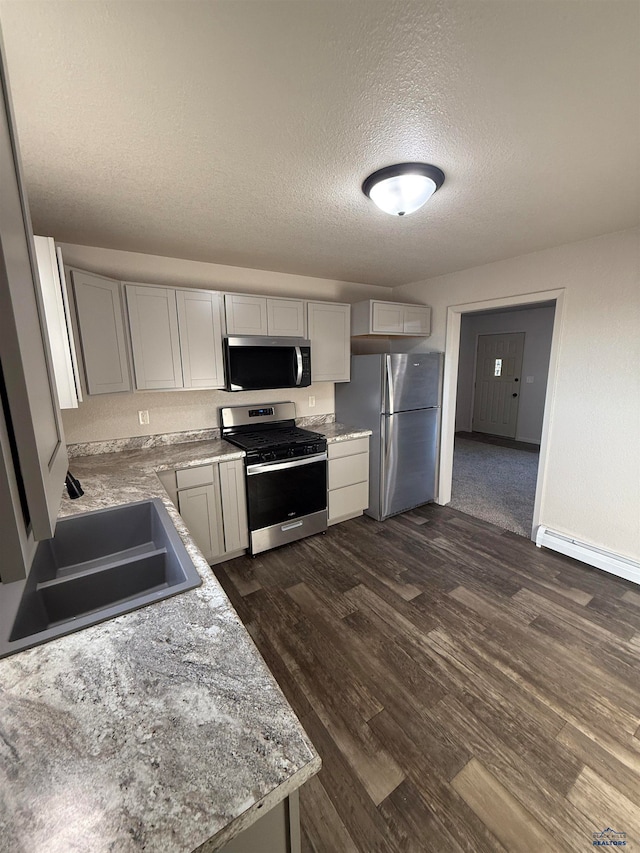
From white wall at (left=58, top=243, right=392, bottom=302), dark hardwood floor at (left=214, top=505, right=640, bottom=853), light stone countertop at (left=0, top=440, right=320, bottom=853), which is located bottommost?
dark hardwood floor at (left=214, top=505, right=640, bottom=853)

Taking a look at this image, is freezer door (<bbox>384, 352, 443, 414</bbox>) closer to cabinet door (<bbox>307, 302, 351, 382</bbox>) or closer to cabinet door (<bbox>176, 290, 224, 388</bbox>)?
A: cabinet door (<bbox>307, 302, 351, 382</bbox>)

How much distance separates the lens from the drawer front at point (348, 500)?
3307mm

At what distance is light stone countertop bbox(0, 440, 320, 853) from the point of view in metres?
0.54

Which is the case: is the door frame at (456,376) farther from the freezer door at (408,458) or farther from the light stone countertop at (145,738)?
the light stone countertop at (145,738)

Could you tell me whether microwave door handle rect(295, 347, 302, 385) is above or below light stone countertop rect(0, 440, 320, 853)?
above

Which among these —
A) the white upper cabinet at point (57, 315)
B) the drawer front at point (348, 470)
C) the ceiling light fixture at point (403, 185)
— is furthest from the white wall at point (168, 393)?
the ceiling light fixture at point (403, 185)

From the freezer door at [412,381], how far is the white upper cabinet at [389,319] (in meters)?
0.31

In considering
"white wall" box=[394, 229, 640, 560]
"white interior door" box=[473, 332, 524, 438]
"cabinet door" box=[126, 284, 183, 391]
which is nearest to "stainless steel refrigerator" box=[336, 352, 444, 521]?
"white wall" box=[394, 229, 640, 560]

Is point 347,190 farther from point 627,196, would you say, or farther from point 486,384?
point 486,384

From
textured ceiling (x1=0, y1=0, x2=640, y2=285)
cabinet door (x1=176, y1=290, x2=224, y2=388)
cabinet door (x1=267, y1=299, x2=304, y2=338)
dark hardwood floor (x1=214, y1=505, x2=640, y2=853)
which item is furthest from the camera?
cabinet door (x1=267, y1=299, x2=304, y2=338)

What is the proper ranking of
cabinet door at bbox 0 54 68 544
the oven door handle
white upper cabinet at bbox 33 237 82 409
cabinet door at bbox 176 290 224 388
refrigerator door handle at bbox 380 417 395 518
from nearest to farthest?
cabinet door at bbox 0 54 68 544, white upper cabinet at bbox 33 237 82 409, cabinet door at bbox 176 290 224 388, the oven door handle, refrigerator door handle at bbox 380 417 395 518

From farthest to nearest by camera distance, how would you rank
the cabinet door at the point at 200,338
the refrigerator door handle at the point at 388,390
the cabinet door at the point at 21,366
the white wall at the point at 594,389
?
the refrigerator door handle at the point at 388,390, the cabinet door at the point at 200,338, the white wall at the point at 594,389, the cabinet door at the point at 21,366

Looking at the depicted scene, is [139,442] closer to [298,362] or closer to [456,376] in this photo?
[298,362]

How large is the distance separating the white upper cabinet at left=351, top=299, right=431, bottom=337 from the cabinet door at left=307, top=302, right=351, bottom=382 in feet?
0.40
